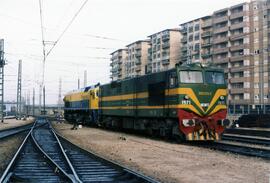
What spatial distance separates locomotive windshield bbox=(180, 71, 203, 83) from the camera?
754 inches

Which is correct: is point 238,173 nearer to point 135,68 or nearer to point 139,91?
point 139,91

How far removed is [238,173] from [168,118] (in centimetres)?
940

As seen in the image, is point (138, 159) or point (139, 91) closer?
point (138, 159)

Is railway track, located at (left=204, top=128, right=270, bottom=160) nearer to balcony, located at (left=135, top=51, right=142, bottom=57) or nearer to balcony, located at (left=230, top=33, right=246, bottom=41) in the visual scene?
balcony, located at (left=230, top=33, right=246, bottom=41)

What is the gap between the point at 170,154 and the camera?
15.1 meters

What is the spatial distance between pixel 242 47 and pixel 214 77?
216 ft

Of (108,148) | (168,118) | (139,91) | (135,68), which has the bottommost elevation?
(108,148)

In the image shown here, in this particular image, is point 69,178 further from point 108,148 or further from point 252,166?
point 108,148

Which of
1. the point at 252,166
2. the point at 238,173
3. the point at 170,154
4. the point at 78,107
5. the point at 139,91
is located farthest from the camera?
the point at 78,107

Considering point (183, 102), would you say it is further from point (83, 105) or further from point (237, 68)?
point (237, 68)

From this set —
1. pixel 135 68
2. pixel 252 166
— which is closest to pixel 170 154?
pixel 252 166

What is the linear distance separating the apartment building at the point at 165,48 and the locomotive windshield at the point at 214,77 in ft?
277

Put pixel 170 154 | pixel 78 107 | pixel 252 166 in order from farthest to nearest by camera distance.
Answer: pixel 78 107, pixel 170 154, pixel 252 166

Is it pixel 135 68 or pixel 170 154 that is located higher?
pixel 135 68
